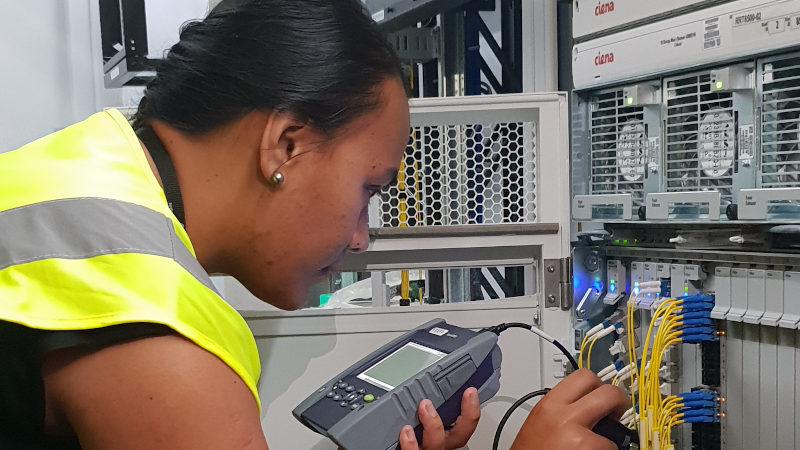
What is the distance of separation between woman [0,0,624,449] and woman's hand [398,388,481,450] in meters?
0.01

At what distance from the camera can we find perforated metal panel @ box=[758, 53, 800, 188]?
1088mm

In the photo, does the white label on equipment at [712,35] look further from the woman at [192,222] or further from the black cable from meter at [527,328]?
the woman at [192,222]

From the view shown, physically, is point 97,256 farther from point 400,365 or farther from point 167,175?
point 400,365

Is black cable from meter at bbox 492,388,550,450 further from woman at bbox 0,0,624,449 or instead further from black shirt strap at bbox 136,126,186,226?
black shirt strap at bbox 136,126,186,226

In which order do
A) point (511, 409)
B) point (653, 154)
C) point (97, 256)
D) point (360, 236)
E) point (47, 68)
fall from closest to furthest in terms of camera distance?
point (97, 256) < point (360, 236) < point (511, 409) < point (653, 154) < point (47, 68)

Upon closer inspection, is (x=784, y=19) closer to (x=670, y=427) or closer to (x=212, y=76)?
(x=670, y=427)

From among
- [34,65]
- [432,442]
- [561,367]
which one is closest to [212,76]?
[432,442]

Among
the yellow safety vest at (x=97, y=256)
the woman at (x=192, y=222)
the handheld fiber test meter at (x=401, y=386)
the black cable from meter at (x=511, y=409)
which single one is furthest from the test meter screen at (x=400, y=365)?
the yellow safety vest at (x=97, y=256)

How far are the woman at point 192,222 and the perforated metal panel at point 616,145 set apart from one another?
73cm

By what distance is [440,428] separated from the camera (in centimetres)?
82

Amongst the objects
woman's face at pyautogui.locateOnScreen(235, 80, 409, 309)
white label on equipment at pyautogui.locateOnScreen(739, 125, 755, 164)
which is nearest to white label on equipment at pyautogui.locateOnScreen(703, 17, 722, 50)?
white label on equipment at pyautogui.locateOnScreen(739, 125, 755, 164)

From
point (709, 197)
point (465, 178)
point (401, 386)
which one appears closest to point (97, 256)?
point (401, 386)

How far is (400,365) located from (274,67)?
53 cm

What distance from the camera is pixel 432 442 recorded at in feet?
2.69
